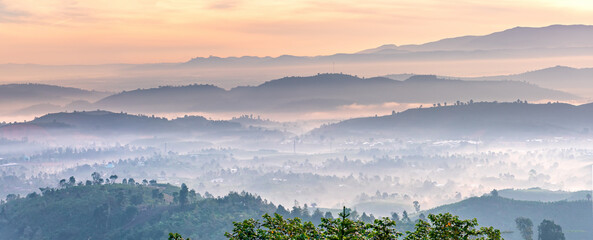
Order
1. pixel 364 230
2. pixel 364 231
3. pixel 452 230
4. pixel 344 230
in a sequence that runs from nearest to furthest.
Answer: pixel 344 230 < pixel 452 230 < pixel 364 231 < pixel 364 230

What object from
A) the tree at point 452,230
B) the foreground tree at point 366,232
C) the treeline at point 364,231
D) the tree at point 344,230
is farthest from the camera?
the tree at point 452,230

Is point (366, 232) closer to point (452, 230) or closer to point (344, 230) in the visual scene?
point (344, 230)

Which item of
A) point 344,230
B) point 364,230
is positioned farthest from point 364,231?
point 344,230

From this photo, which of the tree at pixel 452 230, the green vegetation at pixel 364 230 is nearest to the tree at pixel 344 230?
the green vegetation at pixel 364 230

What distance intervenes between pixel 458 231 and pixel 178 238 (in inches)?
A: 1311

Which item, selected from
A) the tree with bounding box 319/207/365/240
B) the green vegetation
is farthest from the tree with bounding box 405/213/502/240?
the tree with bounding box 319/207/365/240

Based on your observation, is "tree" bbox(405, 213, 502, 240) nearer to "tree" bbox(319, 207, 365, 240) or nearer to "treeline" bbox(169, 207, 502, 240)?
"treeline" bbox(169, 207, 502, 240)

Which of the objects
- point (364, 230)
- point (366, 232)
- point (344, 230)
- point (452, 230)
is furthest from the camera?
point (366, 232)

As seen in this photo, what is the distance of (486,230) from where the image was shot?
390 feet

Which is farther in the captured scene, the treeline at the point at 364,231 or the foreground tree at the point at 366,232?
the treeline at the point at 364,231

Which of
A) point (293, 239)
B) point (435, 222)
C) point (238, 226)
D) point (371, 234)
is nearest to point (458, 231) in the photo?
point (435, 222)

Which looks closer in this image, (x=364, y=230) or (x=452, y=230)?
(x=452, y=230)

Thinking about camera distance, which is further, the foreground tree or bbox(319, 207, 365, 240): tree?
the foreground tree

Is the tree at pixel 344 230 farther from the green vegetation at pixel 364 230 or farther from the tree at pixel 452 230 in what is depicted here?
the tree at pixel 452 230
